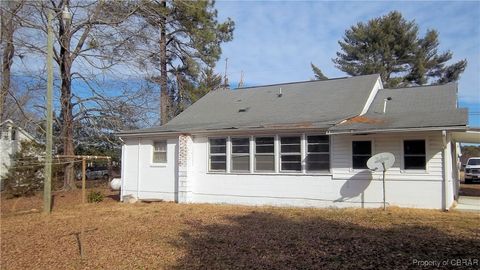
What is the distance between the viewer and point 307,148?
14812 mm

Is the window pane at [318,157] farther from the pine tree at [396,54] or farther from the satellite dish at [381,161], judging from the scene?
the pine tree at [396,54]

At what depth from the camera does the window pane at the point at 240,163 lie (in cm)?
1611

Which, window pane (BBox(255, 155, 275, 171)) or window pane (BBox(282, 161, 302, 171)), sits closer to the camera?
window pane (BBox(282, 161, 302, 171))

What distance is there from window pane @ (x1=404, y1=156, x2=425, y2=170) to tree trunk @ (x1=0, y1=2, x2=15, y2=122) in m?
19.2

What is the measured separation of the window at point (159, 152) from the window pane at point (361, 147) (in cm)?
780

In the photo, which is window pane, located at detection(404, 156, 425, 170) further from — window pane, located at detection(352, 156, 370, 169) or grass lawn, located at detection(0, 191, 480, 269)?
grass lawn, located at detection(0, 191, 480, 269)

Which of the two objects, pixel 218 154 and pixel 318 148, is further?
pixel 218 154

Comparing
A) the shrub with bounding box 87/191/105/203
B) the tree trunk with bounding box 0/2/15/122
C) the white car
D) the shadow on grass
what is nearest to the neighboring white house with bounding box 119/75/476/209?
the shrub with bounding box 87/191/105/203

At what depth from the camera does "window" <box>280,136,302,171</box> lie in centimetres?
1501

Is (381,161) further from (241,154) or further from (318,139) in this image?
(241,154)

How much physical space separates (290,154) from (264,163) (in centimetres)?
111

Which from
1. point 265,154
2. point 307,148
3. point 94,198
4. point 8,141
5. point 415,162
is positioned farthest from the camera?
point 8,141

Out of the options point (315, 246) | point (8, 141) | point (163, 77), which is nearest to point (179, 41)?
point (163, 77)

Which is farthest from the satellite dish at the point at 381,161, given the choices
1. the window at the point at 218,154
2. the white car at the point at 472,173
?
the white car at the point at 472,173
